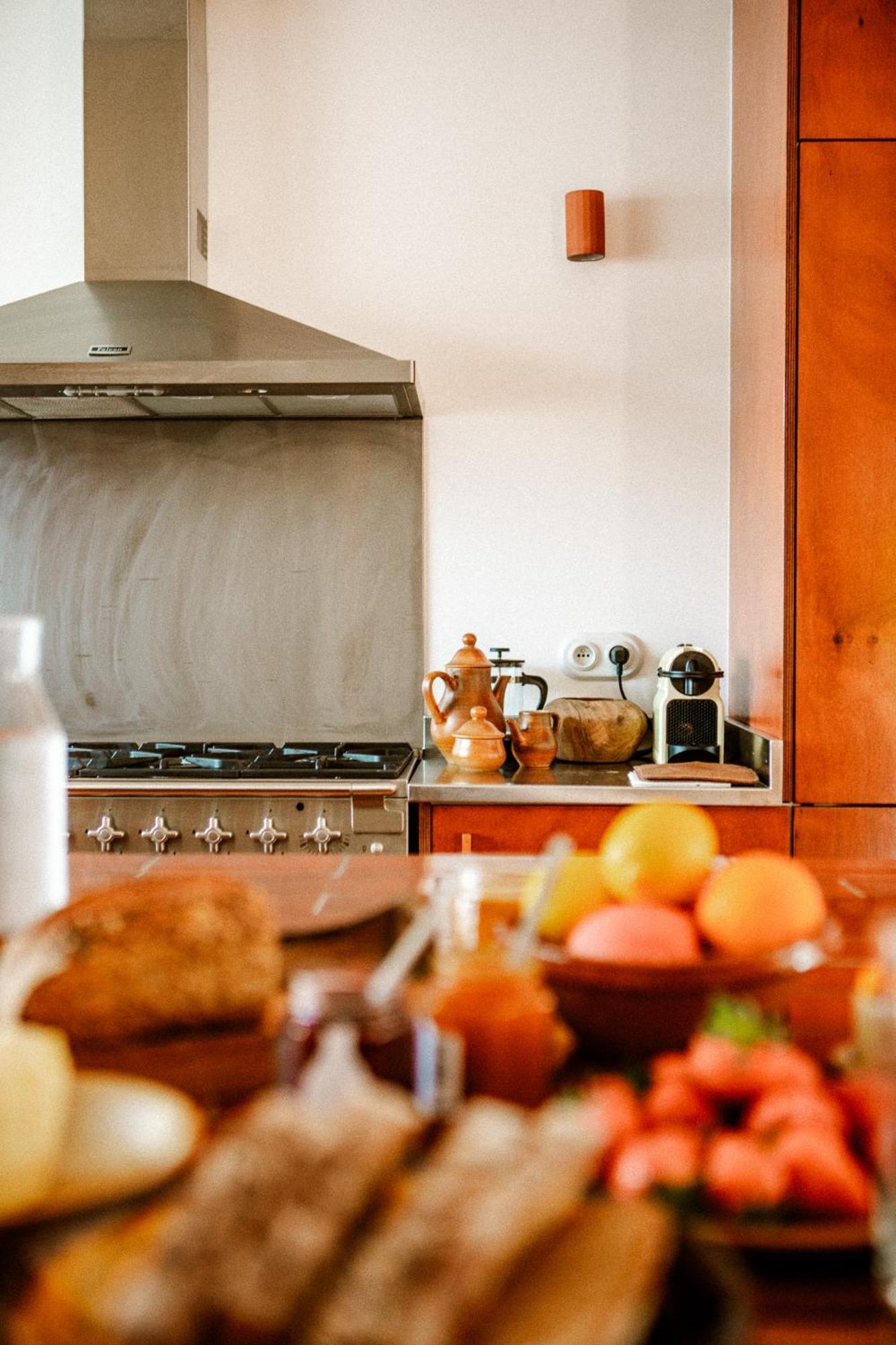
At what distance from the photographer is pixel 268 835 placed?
231 centimetres

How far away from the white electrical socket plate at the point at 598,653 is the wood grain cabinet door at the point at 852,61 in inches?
46.7

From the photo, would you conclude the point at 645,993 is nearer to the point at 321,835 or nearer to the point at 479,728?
the point at 321,835

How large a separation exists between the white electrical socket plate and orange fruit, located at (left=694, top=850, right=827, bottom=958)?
210 centimetres

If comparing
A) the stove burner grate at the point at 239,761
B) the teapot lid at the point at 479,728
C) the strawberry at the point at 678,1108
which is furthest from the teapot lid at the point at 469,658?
the strawberry at the point at 678,1108

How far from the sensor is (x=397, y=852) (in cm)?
234

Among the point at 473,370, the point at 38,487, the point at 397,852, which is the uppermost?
the point at 473,370

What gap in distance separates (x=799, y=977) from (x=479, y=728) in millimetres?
1681

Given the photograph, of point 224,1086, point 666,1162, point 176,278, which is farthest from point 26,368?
point 666,1162

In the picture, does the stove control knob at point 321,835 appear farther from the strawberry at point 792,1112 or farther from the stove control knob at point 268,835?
the strawberry at point 792,1112

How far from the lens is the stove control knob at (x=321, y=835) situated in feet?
7.58

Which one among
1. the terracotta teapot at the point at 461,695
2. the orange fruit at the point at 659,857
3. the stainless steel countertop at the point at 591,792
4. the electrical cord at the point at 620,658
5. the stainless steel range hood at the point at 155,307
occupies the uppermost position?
the stainless steel range hood at the point at 155,307

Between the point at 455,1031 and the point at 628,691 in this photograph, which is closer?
the point at 455,1031

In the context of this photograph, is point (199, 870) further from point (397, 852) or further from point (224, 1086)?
point (397, 852)

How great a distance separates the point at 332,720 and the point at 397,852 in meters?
0.68
